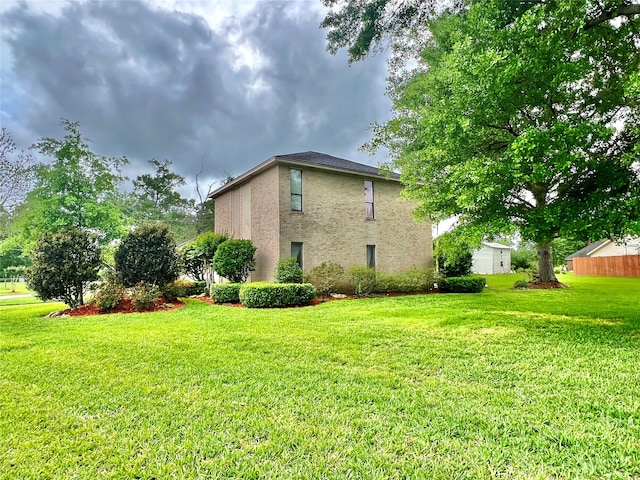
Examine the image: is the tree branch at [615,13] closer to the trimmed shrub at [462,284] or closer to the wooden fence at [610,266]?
the trimmed shrub at [462,284]

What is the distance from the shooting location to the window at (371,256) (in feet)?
53.8

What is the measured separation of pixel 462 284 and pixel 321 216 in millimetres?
7480

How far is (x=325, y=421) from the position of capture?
308 centimetres

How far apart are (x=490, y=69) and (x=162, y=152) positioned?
1257 inches

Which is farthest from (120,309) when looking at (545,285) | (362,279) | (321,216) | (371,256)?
(545,285)

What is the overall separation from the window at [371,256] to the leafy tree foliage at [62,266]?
35.8 feet

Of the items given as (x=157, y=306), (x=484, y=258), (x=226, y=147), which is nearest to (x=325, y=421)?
(x=157, y=306)

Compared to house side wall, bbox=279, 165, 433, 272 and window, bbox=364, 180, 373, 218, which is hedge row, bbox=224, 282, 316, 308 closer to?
house side wall, bbox=279, 165, 433, 272

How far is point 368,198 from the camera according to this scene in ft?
54.4

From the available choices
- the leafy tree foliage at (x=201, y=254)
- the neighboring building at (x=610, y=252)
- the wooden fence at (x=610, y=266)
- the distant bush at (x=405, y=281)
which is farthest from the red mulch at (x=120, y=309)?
the neighboring building at (x=610, y=252)

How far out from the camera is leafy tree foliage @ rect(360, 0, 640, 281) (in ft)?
20.1

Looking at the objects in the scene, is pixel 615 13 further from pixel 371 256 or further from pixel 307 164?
pixel 371 256

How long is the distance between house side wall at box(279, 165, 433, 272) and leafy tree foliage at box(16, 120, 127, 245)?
11041 millimetres

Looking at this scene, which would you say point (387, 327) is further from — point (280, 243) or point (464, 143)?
point (280, 243)
